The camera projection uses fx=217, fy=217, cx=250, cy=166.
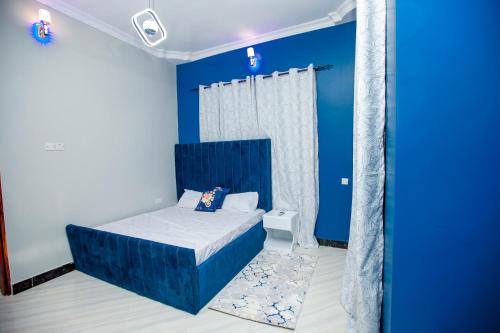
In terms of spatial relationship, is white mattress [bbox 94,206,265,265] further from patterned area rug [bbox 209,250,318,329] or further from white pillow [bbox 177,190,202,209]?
patterned area rug [bbox 209,250,318,329]

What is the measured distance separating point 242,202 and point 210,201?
0.49m

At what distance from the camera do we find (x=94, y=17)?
9.14 feet

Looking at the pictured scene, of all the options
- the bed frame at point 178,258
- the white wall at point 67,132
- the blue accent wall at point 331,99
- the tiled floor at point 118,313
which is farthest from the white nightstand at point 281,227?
the white wall at point 67,132

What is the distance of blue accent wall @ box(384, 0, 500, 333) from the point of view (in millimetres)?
963

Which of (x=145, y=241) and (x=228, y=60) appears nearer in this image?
(x=145, y=241)

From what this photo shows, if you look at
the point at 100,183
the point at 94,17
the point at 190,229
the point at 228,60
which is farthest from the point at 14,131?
the point at 228,60

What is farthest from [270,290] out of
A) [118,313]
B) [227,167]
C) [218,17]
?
[218,17]

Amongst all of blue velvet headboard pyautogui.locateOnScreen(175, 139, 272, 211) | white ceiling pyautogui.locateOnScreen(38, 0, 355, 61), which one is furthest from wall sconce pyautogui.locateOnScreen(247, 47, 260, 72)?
blue velvet headboard pyautogui.locateOnScreen(175, 139, 272, 211)

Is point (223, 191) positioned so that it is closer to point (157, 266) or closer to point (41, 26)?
point (157, 266)

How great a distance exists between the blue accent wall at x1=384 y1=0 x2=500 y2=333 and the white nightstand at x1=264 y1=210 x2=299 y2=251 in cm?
185

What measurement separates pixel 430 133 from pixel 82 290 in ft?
10.2

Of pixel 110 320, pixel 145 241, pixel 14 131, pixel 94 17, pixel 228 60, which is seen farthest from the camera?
pixel 228 60

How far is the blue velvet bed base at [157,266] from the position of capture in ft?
6.02

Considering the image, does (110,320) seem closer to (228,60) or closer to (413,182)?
(413,182)
